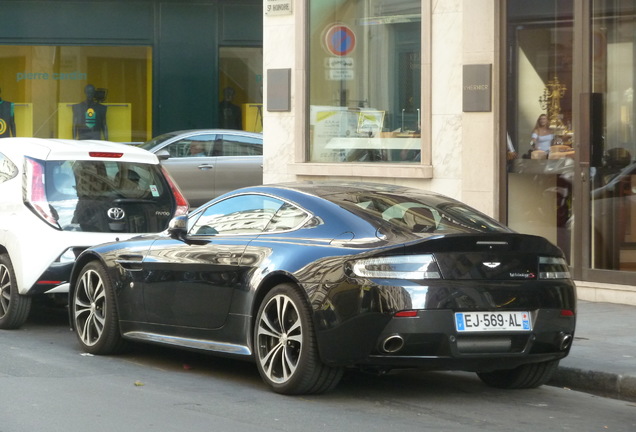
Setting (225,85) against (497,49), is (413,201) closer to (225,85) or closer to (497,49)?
(497,49)

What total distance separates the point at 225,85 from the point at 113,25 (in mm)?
2524

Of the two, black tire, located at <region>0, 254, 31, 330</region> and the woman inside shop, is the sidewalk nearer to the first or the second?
the woman inside shop

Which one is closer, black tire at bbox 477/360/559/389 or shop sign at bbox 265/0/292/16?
black tire at bbox 477/360/559/389

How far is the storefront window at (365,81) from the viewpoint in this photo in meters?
15.1

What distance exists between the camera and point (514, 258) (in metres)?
7.54

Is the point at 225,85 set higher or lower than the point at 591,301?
higher

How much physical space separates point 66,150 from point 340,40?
5.76m

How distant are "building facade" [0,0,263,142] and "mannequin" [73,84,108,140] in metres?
0.02

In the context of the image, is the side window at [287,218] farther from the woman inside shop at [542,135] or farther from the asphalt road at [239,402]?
the woman inside shop at [542,135]

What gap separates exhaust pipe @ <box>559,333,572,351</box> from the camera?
7.70 metres

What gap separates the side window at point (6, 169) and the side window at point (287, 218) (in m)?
3.83

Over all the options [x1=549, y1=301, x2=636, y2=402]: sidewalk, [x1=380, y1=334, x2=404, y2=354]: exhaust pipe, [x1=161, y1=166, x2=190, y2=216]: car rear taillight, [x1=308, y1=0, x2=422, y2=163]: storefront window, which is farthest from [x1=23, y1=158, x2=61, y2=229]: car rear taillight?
[x1=308, y1=0, x2=422, y2=163]: storefront window

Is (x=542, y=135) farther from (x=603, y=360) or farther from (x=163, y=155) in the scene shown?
(x=603, y=360)

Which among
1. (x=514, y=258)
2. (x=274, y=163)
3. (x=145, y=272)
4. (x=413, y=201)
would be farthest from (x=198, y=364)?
(x=274, y=163)
